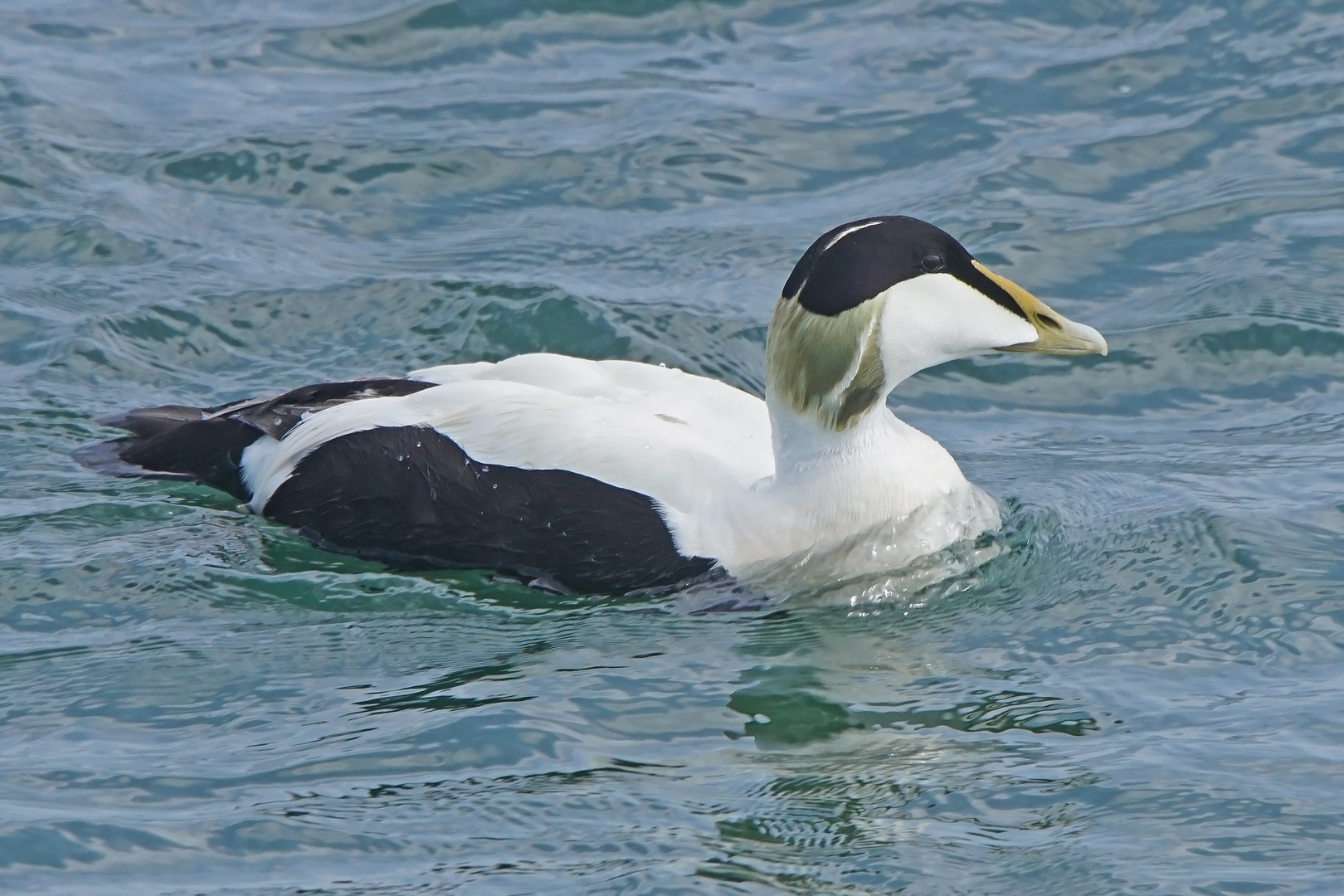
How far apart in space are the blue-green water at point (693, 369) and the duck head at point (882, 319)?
0.62 m

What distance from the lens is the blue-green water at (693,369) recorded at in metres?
4.25

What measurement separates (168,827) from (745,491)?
195 centimetres

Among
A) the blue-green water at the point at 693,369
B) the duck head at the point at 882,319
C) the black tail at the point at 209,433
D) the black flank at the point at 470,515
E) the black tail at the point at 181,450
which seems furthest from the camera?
the black tail at the point at 181,450

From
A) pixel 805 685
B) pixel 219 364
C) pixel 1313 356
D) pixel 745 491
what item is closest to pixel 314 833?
pixel 805 685

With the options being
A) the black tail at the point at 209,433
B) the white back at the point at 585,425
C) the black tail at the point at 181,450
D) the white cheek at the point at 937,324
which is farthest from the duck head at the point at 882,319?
the black tail at the point at 181,450

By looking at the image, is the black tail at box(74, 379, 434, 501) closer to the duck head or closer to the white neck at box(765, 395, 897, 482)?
the white neck at box(765, 395, 897, 482)

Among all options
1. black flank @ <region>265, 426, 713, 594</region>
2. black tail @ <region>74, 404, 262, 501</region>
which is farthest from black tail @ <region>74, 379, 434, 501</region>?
black flank @ <region>265, 426, 713, 594</region>

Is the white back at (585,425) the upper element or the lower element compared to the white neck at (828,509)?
upper

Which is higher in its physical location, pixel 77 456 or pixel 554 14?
pixel 554 14

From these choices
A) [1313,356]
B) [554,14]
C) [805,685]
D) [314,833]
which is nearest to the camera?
[314,833]

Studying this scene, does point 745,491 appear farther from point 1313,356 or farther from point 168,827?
point 1313,356

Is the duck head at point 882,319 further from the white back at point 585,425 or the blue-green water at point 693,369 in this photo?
the blue-green water at point 693,369

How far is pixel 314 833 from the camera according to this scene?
165 inches

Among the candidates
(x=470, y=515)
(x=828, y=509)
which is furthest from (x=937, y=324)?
(x=470, y=515)
